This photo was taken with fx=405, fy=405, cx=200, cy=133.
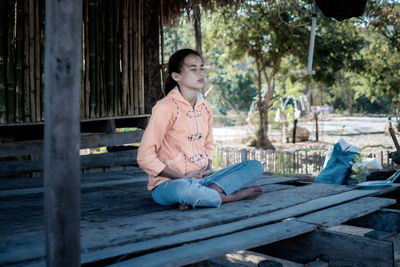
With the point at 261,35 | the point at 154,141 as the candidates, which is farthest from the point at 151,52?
the point at 261,35

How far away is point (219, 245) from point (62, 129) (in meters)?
1.06

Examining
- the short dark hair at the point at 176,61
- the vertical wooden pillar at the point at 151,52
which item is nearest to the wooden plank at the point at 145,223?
the short dark hair at the point at 176,61

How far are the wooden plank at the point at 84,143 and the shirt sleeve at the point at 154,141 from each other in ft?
6.75

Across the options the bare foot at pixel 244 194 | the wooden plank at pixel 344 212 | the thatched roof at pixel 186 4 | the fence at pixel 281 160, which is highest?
the thatched roof at pixel 186 4

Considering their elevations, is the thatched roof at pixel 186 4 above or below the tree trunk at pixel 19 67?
above

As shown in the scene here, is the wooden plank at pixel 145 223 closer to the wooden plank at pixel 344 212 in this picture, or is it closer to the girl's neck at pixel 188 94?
the wooden plank at pixel 344 212

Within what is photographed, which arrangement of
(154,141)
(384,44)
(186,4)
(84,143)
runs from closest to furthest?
1. (154,141)
2. (84,143)
3. (186,4)
4. (384,44)

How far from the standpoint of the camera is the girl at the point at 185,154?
3.02m

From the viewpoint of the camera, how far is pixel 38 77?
4383 mm

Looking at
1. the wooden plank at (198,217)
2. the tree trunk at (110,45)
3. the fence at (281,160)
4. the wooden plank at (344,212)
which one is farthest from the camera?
the fence at (281,160)

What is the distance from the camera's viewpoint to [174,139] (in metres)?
3.29

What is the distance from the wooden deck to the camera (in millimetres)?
2004

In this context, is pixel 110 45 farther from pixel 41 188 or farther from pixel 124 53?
pixel 41 188

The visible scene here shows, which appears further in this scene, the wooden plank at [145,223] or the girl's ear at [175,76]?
the girl's ear at [175,76]
